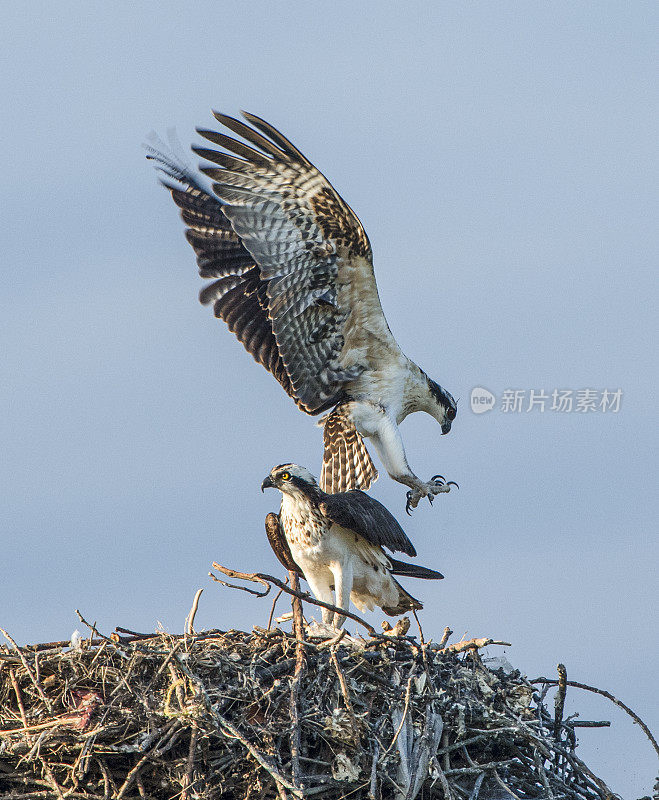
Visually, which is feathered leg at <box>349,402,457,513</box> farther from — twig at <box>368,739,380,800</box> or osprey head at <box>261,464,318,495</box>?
twig at <box>368,739,380,800</box>

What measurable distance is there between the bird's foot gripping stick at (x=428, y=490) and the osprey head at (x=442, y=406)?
0.99m

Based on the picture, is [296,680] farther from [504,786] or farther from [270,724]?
[504,786]

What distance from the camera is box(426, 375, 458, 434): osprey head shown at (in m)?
11.7

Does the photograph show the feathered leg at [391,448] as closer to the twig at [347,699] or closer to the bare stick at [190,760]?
the twig at [347,699]

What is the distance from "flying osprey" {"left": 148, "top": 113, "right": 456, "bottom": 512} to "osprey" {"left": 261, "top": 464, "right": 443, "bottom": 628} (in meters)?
1.41

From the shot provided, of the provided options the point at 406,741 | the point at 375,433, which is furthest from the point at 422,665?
the point at 375,433

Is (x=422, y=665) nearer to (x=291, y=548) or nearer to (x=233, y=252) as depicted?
(x=291, y=548)

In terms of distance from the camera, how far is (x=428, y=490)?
10961 mm

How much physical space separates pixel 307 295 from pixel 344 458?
155 centimetres

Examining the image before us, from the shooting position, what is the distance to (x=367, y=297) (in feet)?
35.3

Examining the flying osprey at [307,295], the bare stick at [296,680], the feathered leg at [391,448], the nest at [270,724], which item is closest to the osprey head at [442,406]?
the flying osprey at [307,295]

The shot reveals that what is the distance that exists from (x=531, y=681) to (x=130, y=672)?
101 inches

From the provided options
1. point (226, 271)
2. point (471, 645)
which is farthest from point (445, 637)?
point (226, 271)

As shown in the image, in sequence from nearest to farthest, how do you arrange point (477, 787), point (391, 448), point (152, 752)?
point (152, 752), point (477, 787), point (391, 448)
